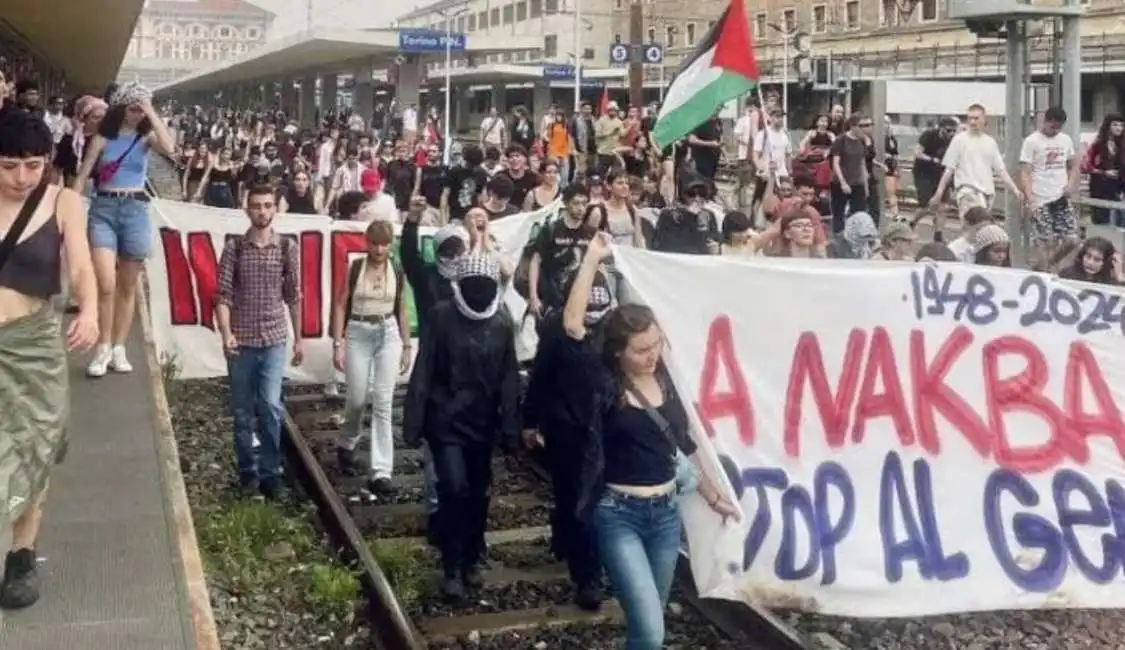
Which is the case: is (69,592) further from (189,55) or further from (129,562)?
(189,55)

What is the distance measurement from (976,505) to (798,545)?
0.85 metres

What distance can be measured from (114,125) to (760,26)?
243 ft

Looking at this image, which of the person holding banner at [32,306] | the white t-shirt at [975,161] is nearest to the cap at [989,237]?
the white t-shirt at [975,161]

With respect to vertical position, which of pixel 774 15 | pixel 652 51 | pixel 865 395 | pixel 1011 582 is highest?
pixel 774 15

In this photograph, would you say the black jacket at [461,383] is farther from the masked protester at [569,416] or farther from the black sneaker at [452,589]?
the black sneaker at [452,589]

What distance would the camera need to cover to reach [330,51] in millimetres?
39250

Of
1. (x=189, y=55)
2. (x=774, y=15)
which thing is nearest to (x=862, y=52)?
(x=774, y=15)

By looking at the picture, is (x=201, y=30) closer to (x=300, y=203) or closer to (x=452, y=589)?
(x=300, y=203)

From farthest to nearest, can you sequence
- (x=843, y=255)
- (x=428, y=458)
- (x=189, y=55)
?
(x=189, y=55)
(x=843, y=255)
(x=428, y=458)

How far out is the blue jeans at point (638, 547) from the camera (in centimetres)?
532

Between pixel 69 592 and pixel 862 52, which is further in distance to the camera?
pixel 862 52

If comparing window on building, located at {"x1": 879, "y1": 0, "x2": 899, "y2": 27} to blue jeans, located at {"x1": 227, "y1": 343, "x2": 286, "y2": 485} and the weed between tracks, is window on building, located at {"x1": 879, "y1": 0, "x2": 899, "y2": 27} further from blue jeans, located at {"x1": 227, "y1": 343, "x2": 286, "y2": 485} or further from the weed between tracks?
blue jeans, located at {"x1": 227, "y1": 343, "x2": 286, "y2": 485}

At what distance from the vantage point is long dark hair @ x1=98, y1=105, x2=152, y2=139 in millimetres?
8359

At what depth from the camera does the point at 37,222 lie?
4965 mm
